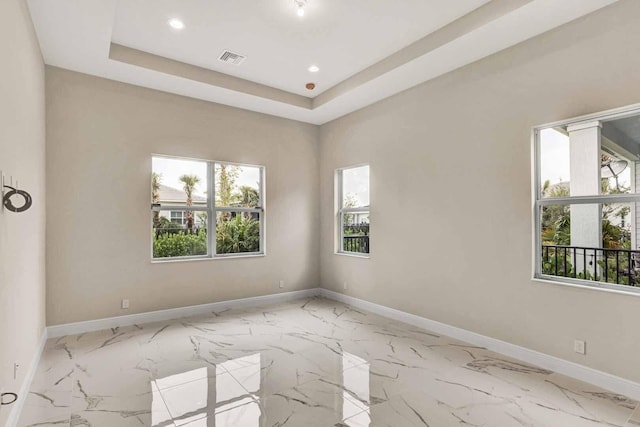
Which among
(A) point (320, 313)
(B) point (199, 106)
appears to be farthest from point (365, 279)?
(B) point (199, 106)

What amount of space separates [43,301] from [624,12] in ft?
19.1

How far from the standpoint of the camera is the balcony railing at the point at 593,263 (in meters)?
2.72

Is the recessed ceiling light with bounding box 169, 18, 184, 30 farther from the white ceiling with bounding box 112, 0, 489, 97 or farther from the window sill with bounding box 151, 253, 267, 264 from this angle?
the window sill with bounding box 151, 253, 267, 264

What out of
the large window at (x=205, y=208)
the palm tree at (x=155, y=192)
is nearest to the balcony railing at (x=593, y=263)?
the large window at (x=205, y=208)

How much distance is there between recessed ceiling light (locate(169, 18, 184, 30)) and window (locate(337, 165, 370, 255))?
295 centimetres

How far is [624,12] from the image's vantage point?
2658 mm

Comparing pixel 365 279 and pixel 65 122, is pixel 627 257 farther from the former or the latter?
pixel 65 122

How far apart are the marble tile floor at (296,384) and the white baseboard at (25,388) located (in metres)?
0.04

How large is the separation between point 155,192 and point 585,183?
4.67 metres

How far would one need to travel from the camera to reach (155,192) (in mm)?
4555

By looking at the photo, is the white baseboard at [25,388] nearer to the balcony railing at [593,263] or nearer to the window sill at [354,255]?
the window sill at [354,255]

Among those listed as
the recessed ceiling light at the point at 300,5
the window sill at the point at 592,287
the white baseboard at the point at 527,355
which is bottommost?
the white baseboard at the point at 527,355

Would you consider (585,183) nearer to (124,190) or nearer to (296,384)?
(296,384)

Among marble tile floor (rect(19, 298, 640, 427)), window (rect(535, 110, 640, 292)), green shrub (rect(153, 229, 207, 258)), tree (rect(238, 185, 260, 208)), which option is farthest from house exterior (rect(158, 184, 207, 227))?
window (rect(535, 110, 640, 292))
